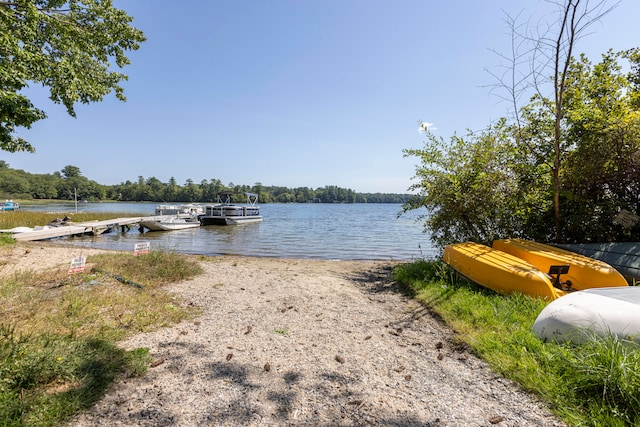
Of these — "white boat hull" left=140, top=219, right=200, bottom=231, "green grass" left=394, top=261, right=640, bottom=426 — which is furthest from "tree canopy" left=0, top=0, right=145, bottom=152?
"white boat hull" left=140, top=219, right=200, bottom=231

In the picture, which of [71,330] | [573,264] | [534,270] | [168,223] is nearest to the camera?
[71,330]

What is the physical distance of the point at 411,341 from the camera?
3.96 m

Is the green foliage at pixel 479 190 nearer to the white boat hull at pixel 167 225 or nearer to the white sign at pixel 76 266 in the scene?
the white sign at pixel 76 266

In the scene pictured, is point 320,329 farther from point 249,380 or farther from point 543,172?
point 543,172

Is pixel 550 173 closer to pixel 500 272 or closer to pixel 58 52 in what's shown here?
pixel 500 272

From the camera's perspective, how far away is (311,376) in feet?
9.70

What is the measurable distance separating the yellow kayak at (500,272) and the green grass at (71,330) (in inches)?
199

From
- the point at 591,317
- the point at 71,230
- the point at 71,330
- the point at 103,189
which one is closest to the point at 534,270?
the point at 591,317

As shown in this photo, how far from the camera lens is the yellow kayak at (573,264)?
489 centimetres

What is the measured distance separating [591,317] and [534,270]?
191cm

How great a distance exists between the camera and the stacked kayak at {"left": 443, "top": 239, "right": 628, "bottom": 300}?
4734mm

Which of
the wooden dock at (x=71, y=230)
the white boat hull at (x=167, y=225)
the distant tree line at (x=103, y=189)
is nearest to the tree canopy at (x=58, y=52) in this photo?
the wooden dock at (x=71, y=230)

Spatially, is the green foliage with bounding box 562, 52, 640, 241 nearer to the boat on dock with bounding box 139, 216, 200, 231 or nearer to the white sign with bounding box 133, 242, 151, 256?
the white sign with bounding box 133, 242, 151, 256

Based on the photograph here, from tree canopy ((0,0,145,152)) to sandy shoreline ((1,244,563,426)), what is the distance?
375 centimetres
